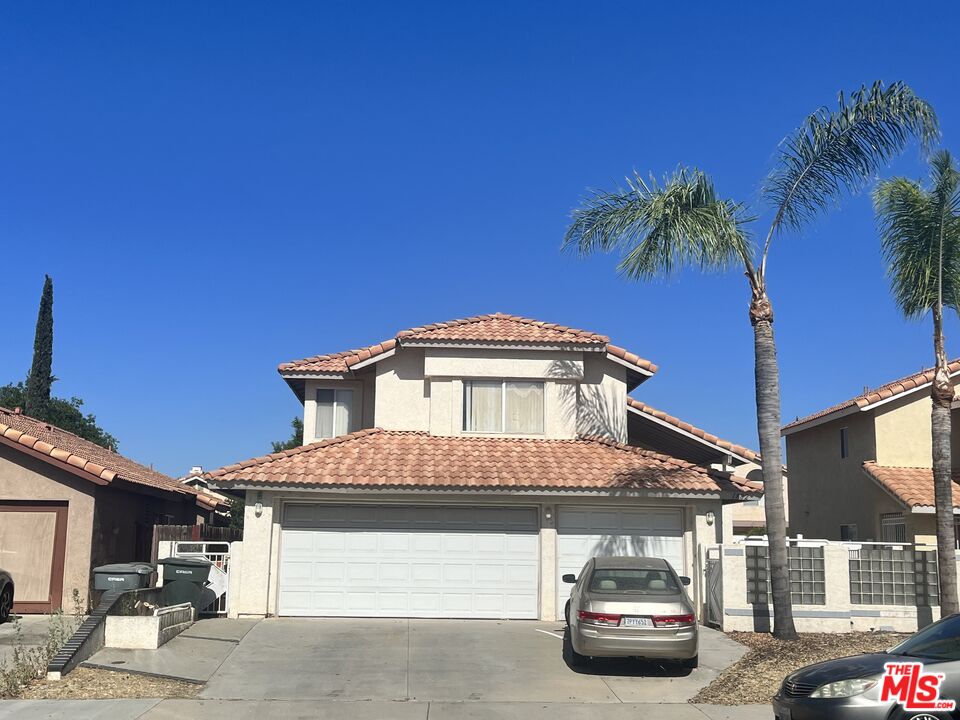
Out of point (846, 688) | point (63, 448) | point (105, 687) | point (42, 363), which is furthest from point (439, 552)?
point (42, 363)

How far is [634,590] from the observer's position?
12.2 m

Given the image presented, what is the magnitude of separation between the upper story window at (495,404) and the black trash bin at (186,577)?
6462 mm

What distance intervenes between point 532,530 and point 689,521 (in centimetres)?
299

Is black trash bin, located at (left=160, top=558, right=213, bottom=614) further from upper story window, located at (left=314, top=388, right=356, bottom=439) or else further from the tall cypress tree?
the tall cypress tree

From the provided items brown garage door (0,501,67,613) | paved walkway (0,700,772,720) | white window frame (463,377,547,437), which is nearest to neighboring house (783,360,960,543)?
white window frame (463,377,547,437)

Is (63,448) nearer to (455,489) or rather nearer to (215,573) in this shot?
(215,573)

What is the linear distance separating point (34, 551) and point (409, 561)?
7145mm

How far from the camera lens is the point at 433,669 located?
1259 centimetres

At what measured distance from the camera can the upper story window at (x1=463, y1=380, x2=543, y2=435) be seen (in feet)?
65.4

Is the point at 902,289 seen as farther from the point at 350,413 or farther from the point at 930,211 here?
the point at 350,413

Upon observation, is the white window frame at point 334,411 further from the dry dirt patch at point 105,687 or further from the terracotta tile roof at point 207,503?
the dry dirt patch at point 105,687

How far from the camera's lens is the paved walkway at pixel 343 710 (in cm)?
998

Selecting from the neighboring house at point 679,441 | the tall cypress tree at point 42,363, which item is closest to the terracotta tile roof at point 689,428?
the neighboring house at point 679,441

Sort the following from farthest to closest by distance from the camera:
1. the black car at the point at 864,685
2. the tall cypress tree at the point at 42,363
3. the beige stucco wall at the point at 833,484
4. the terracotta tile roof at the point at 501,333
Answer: the tall cypress tree at the point at 42,363 < the beige stucco wall at the point at 833,484 < the terracotta tile roof at the point at 501,333 < the black car at the point at 864,685
